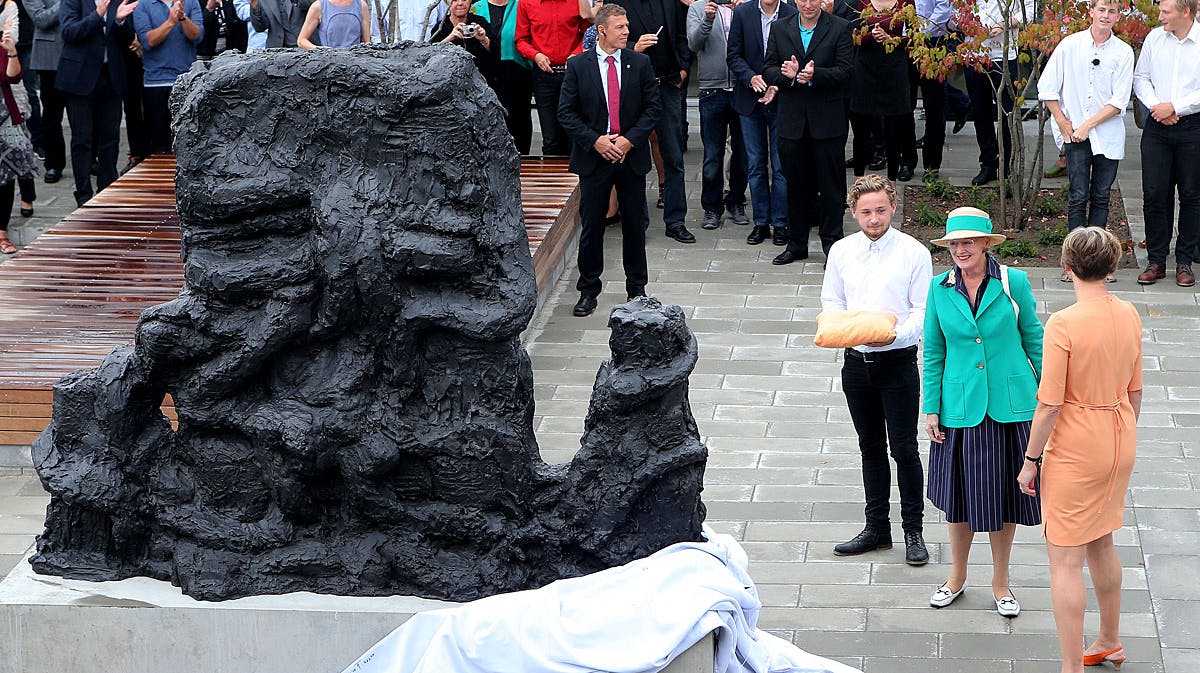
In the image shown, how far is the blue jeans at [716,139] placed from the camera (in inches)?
496

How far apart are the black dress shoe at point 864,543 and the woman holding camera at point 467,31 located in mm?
6678

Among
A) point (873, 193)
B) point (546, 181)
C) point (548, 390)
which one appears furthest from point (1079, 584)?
point (546, 181)

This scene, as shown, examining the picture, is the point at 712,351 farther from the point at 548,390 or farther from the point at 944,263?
the point at 944,263

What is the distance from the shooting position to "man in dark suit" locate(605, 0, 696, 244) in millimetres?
12203

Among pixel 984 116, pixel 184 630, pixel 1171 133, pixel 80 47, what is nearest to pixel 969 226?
pixel 184 630

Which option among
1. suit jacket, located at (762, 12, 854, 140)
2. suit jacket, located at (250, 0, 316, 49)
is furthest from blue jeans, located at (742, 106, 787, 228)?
suit jacket, located at (250, 0, 316, 49)

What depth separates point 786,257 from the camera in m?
11.9

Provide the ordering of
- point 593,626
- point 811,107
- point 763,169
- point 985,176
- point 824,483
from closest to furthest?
point 593,626 → point 824,483 → point 811,107 → point 763,169 → point 985,176

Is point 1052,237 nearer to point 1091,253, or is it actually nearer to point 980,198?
point 980,198

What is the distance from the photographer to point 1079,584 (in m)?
5.98

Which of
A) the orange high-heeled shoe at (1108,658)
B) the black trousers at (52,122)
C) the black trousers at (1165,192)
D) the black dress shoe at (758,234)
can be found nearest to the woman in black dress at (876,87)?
the black dress shoe at (758,234)

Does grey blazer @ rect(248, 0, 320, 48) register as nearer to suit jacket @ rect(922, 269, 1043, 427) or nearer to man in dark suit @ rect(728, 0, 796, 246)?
man in dark suit @ rect(728, 0, 796, 246)

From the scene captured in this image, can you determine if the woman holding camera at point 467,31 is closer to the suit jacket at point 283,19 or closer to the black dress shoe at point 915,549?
the suit jacket at point 283,19

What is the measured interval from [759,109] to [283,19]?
4176 millimetres
